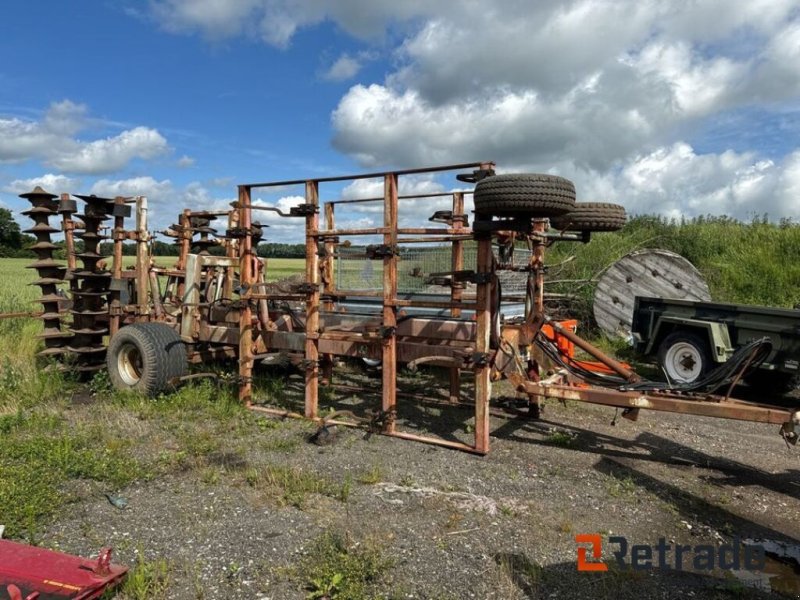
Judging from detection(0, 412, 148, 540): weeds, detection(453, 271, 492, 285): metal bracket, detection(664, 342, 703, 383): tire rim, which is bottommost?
detection(0, 412, 148, 540): weeds

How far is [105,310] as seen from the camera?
29.8 feet

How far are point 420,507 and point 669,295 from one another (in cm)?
951

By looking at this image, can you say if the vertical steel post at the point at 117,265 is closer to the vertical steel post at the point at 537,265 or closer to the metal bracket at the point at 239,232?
the metal bracket at the point at 239,232

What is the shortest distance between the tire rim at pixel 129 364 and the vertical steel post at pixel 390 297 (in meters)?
3.68

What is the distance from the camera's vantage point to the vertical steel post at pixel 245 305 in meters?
7.04

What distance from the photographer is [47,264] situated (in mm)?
9102

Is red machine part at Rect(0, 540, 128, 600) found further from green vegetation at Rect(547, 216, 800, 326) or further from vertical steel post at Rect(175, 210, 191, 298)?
green vegetation at Rect(547, 216, 800, 326)

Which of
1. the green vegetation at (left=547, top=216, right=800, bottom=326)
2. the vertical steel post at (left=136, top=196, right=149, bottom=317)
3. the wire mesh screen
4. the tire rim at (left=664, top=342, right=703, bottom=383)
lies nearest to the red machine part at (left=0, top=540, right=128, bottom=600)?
the vertical steel post at (left=136, top=196, right=149, bottom=317)

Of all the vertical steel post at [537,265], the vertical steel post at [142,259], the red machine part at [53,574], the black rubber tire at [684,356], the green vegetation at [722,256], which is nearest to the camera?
the red machine part at [53,574]

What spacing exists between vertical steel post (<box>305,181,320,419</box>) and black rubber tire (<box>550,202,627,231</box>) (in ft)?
8.33

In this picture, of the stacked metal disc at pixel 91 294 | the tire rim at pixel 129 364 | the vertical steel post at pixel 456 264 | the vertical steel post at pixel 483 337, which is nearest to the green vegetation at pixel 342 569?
the vertical steel post at pixel 483 337

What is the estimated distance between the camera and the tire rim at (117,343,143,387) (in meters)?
7.85

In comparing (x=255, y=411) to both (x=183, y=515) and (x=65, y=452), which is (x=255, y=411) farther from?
(x=183, y=515)

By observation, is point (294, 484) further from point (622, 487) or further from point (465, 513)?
point (622, 487)
